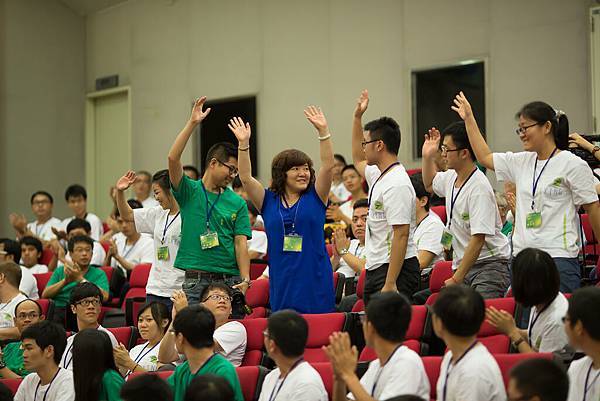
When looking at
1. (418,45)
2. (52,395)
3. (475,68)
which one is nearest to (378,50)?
(418,45)

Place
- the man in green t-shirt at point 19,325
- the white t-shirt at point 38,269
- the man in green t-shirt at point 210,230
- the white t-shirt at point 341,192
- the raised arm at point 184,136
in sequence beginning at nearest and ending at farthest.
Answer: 1. the raised arm at point 184,136
2. the man in green t-shirt at point 210,230
3. the man in green t-shirt at point 19,325
4. the white t-shirt at point 38,269
5. the white t-shirt at point 341,192

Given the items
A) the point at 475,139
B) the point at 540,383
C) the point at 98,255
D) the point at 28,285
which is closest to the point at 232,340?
the point at 475,139

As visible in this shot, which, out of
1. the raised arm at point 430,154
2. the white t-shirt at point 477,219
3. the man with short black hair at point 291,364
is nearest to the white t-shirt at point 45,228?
the raised arm at point 430,154

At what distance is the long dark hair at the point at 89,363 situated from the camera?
4.11 m

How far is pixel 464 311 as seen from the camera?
334 centimetres

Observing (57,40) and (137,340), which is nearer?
(137,340)

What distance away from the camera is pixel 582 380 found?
3.26m

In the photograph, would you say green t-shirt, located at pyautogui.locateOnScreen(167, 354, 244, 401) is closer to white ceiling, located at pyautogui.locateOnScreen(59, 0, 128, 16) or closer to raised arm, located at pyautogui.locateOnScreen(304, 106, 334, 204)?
raised arm, located at pyautogui.locateOnScreen(304, 106, 334, 204)

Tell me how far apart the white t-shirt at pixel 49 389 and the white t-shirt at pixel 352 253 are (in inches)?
93.7

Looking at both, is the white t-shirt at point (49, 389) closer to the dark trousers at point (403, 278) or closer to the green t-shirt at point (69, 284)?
the dark trousers at point (403, 278)

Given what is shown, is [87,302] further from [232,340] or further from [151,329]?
[232,340]

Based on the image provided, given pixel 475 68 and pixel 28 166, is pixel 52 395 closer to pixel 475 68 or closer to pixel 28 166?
pixel 475 68

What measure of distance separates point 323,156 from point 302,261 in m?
0.54

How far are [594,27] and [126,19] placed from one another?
235 inches
